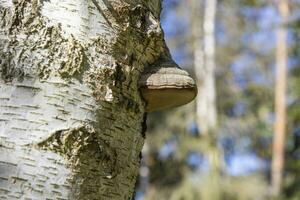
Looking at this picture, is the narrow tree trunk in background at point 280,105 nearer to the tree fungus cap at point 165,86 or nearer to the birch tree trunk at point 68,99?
the tree fungus cap at point 165,86

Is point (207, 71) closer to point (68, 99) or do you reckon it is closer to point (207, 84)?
point (207, 84)

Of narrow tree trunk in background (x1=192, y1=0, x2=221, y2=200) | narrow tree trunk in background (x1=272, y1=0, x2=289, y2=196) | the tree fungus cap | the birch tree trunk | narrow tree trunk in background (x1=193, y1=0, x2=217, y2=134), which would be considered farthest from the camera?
narrow tree trunk in background (x1=272, y1=0, x2=289, y2=196)

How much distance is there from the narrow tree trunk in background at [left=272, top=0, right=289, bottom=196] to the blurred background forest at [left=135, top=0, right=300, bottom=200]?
0.7 inches

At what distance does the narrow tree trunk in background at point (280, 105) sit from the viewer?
11664mm

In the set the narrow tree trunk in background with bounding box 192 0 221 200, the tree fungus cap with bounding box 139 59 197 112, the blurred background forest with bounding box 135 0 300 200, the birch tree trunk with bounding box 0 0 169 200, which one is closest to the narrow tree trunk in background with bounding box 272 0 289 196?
the blurred background forest with bounding box 135 0 300 200

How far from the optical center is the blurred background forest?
32.6 feet

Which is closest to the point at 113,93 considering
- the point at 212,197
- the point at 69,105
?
the point at 69,105

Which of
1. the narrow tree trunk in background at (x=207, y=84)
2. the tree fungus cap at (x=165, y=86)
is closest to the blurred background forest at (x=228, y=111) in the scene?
the narrow tree trunk in background at (x=207, y=84)

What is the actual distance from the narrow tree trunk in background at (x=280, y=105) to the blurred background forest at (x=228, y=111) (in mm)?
18

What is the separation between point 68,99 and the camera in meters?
0.82

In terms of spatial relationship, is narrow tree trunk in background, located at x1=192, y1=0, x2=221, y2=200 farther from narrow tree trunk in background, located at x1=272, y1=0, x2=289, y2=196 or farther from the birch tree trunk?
the birch tree trunk

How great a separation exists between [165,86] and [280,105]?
452 inches

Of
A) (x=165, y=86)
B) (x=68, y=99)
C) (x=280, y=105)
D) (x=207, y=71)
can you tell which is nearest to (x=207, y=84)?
(x=207, y=71)

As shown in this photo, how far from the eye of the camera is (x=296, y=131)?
13531 millimetres
